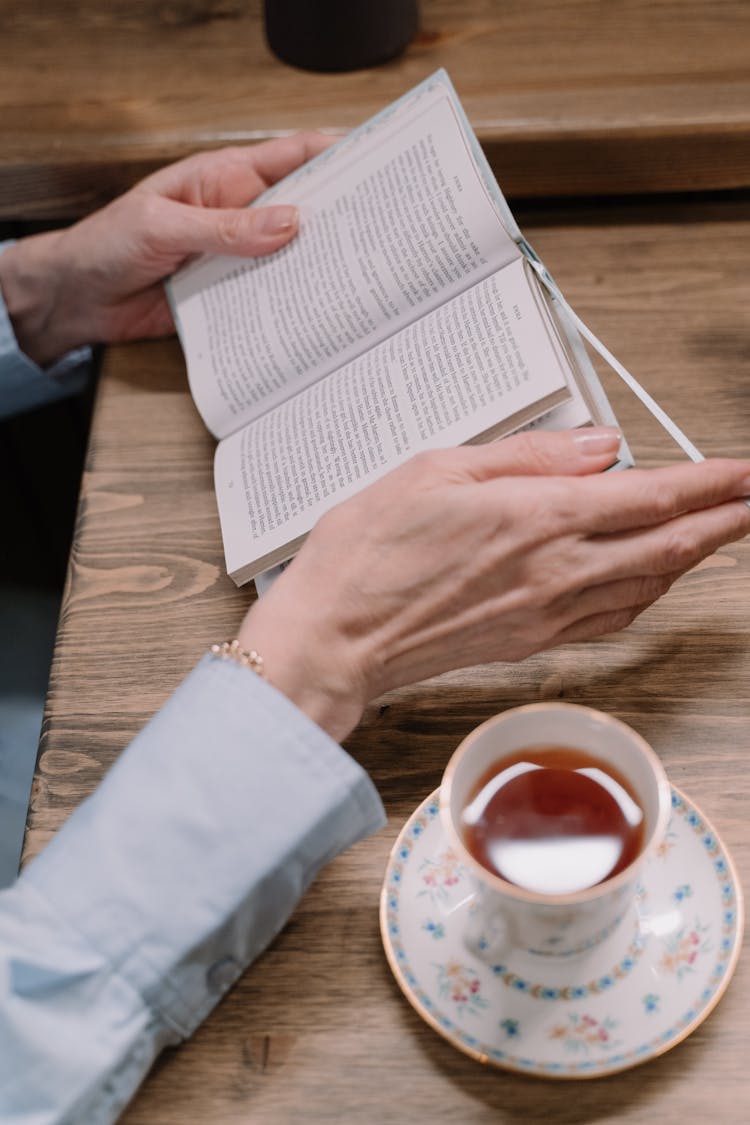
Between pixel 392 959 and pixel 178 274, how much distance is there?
715mm

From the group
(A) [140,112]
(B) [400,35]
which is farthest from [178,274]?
(B) [400,35]

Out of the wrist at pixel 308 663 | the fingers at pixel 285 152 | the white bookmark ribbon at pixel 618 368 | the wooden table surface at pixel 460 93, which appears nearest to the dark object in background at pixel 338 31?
the wooden table surface at pixel 460 93

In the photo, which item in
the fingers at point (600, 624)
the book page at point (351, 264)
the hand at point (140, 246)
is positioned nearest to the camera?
the fingers at point (600, 624)

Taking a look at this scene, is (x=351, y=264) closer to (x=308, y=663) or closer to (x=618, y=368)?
(x=618, y=368)

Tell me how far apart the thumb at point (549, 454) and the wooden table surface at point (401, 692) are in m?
0.14

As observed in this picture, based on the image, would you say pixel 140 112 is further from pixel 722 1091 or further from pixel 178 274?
pixel 722 1091

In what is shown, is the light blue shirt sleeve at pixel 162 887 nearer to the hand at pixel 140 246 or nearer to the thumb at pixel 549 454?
the thumb at pixel 549 454

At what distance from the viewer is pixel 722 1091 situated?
2.02ft


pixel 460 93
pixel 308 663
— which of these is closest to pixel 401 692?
pixel 308 663

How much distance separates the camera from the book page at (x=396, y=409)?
31.3 inches

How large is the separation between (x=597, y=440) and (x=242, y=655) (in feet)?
0.95

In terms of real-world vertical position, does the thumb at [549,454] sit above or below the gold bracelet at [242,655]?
above

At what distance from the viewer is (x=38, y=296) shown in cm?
112

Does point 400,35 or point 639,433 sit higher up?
point 400,35
